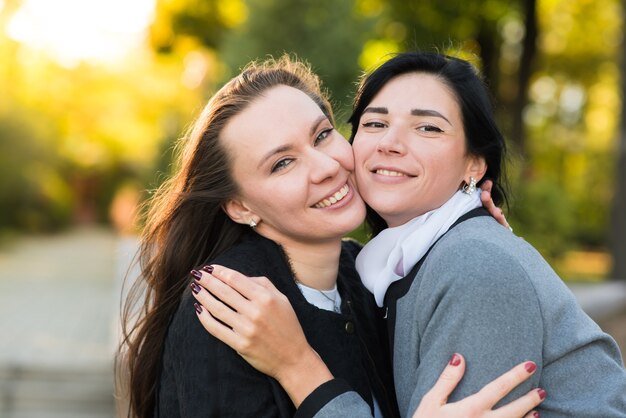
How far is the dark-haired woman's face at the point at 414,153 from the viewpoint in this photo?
2.90 meters

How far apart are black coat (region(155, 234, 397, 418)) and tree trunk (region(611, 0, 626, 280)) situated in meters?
9.08

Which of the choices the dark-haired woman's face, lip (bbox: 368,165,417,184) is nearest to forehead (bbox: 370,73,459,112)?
the dark-haired woman's face

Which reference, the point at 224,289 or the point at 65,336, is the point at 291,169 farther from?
the point at 65,336

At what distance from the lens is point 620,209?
38.3 feet

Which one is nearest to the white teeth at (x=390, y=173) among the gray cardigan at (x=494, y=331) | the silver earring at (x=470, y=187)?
the silver earring at (x=470, y=187)

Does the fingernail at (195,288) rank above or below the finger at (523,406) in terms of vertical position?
above

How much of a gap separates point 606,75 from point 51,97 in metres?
24.3

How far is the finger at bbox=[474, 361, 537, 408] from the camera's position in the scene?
7.75 ft

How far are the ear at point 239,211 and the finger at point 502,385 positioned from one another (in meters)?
0.98

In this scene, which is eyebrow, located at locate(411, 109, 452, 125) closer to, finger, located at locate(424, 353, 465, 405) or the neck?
the neck

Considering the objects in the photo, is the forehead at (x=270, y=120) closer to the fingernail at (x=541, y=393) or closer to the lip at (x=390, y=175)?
the lip at (x=390, y=175)

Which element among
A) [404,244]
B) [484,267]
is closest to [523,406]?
[484,267]

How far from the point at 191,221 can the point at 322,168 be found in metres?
0.47

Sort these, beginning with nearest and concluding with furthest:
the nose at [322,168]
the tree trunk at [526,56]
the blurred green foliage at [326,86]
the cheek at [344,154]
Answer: the nose at [322,168] < the cheek at [344,154] < the blurred green foliage at [326,86] < the tree trunk at [526,56]
